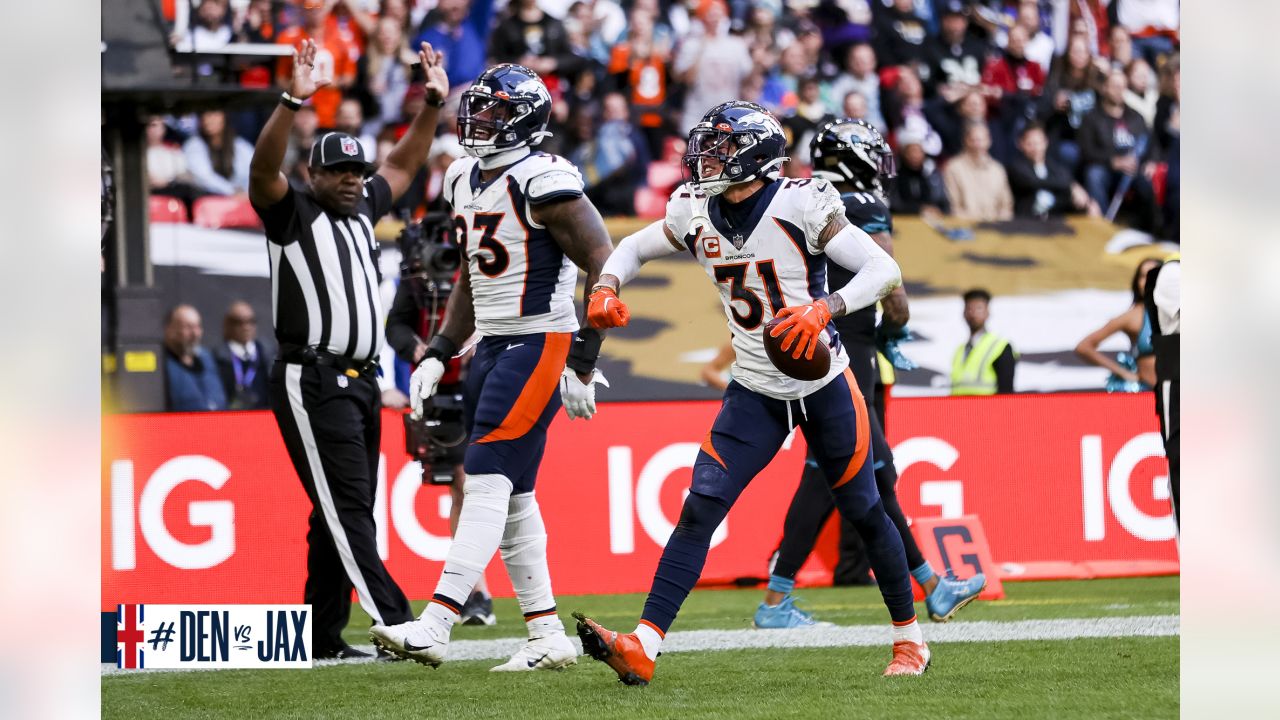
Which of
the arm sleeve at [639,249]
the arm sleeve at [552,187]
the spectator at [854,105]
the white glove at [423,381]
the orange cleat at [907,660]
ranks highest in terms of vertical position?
the spectator at [854,105]

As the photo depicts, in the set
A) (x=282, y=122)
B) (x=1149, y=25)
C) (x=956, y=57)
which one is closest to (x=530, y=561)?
(x=282, y=122)

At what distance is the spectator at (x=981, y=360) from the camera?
36.4 ft

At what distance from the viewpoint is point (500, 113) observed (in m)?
5.73

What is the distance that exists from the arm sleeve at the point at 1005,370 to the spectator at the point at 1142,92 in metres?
4.32

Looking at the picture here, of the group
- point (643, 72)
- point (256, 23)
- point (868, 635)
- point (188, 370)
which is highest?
point (256, 23)

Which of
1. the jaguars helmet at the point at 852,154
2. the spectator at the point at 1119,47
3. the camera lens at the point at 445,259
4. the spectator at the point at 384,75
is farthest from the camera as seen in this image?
the spectator at the point at 1119,47

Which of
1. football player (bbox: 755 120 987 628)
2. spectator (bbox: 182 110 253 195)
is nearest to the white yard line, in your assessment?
football player (bbox: 755 120 987 628)

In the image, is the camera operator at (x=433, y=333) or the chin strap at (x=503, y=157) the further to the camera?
the camera operator at (x=433, y=333)

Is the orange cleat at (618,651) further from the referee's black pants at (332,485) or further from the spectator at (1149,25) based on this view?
the spectator at (1149,25)

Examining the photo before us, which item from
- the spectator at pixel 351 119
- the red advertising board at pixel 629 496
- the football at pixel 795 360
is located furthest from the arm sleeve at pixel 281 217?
the spectator at pixel 351 119

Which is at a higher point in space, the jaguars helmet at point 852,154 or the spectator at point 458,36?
the spectator at point 458,36

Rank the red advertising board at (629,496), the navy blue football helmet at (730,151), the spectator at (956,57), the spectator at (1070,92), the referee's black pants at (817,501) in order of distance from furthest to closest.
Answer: the spectator at (1070,92) < the spectator at (956,57) < the red advertising board at (629,496) < the referee's black pants at (817,501) < the navy blue football helmet at (730,151)

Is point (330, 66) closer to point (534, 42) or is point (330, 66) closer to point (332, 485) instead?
point (534, 42)

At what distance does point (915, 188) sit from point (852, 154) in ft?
21.1
